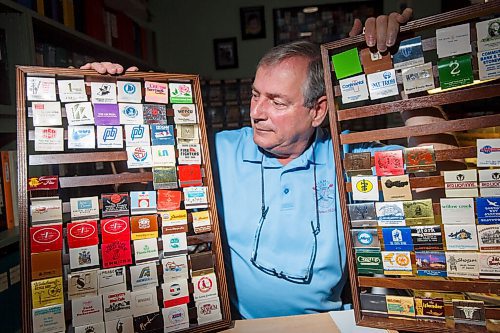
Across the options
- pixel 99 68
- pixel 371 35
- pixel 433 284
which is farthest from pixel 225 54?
pixel 433 284

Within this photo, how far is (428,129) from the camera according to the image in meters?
1.05

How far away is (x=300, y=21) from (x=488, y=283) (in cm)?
298

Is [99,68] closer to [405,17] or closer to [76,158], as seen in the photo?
[76,158]

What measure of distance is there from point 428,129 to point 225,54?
2.82 meters

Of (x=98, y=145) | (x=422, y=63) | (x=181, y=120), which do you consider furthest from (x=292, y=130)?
(x=98, y=145)

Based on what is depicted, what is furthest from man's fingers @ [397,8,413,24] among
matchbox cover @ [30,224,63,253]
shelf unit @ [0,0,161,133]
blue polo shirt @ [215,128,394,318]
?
shelf unit @ [0,0,161,133]

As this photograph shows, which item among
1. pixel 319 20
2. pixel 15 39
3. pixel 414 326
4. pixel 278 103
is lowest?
pixel 414 326

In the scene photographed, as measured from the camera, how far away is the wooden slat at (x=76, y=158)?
108 centimetres

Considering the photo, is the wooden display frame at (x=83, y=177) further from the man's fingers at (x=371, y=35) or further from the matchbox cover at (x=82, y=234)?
the man's fingers at (x=371, y=35)

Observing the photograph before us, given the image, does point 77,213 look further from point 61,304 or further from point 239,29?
point 239,29

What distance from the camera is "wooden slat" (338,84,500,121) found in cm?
99

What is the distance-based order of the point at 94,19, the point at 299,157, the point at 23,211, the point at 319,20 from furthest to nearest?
the point at 319,20
the point at 94,19
the point at 299,157
the point at 23,211

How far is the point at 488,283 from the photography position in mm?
1016

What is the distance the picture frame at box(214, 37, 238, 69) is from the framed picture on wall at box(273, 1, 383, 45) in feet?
1.33
